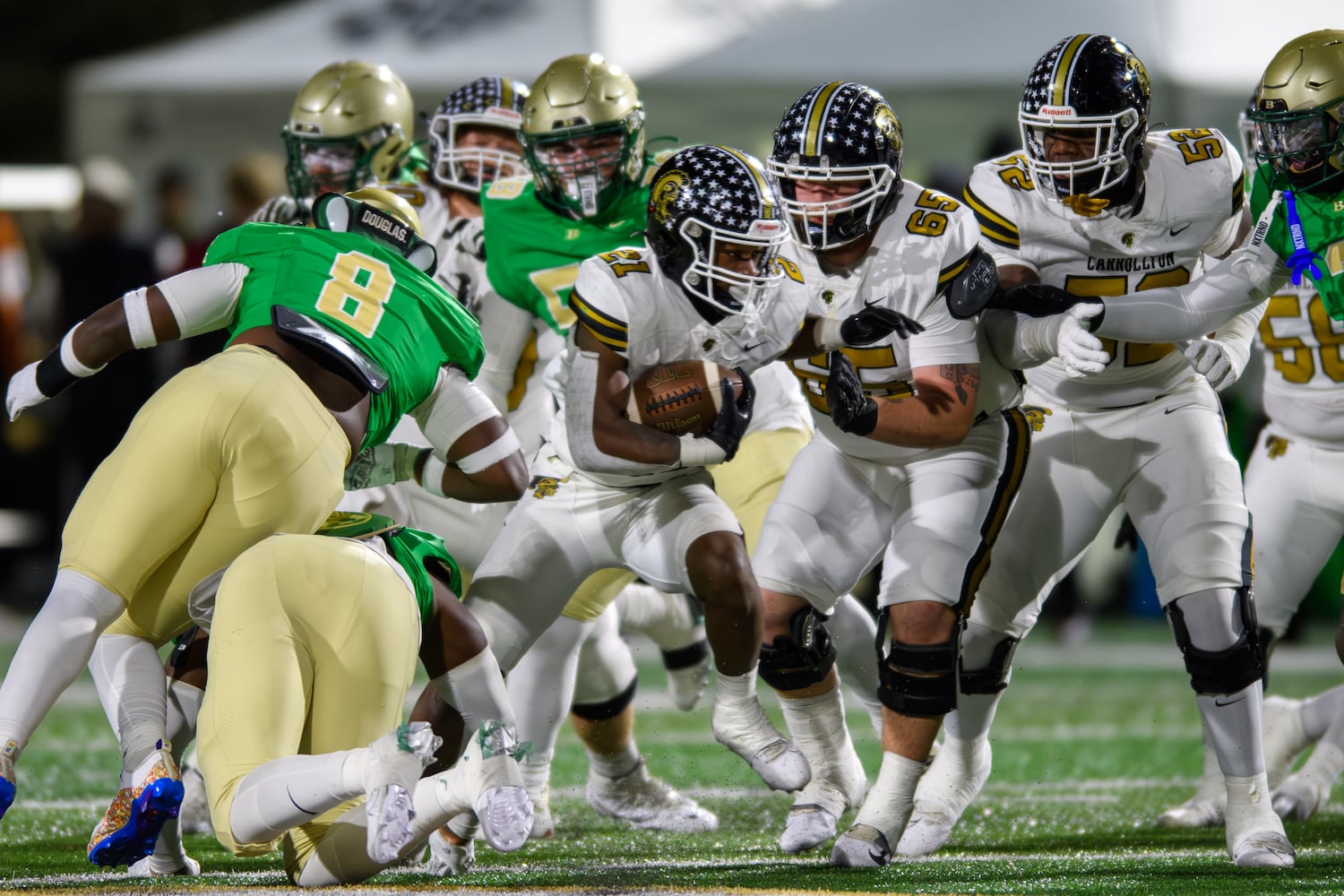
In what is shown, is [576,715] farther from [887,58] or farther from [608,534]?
[887,58]

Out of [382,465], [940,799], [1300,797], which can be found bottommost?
[1300,797]

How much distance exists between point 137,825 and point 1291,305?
11.8 feet

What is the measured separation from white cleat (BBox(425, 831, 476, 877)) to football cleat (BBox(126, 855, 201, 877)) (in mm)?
540

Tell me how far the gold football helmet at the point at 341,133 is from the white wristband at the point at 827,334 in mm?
2152

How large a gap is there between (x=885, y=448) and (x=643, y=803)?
4.53 ft

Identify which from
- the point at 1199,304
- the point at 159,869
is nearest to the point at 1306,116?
the point at 1199,304

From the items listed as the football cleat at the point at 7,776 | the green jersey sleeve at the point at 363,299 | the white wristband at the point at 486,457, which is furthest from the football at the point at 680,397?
the football cleat at the point at 7,776

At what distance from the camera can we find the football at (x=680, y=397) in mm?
4293

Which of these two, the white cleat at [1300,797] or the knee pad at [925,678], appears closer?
the knee pad at [925,678]

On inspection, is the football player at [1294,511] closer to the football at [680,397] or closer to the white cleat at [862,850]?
the white cleat at [862,850]

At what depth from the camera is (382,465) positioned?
430 centimetres

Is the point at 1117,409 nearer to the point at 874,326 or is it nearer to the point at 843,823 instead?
the point at 874,326

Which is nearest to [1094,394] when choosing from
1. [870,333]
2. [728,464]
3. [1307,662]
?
[870,333]

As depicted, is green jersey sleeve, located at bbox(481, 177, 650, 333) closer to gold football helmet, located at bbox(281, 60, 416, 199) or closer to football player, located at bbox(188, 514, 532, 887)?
gold football helmet, located at bbox(281, 60, 416, 199)
